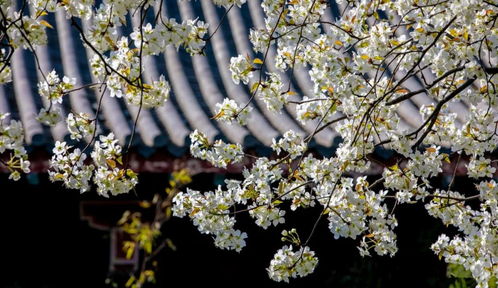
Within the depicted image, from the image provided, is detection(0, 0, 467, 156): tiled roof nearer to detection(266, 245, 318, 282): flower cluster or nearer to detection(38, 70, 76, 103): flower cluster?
detection(266, 245, 318, 282): flower cluster

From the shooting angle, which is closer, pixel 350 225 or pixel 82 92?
pixel 350 225

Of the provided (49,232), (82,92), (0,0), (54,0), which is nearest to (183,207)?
(54,0)

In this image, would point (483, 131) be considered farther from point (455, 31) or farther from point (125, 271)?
point (125, 271)

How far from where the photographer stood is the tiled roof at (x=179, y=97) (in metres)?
3.59

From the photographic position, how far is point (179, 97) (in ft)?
14.0

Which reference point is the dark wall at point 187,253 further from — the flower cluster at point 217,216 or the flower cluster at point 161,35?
the flower cluster at point 161,35

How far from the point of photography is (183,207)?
271 cm

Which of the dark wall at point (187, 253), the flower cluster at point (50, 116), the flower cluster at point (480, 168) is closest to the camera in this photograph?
the flower cluster at point (50, 116)

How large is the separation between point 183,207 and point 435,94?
0.86 m

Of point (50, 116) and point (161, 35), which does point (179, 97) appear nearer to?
point (161, 35)

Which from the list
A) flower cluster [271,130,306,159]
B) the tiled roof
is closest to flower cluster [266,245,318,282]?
flower cluster [271,130,306,159]

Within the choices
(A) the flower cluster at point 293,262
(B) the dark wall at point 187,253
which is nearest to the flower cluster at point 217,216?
(A) the flower cluster at point 293,262

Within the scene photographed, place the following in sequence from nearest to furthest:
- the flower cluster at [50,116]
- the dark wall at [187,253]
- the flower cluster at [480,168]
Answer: the flower cluster at [50,116], the flower cluster at [480,168], the dark wall at [187,253]

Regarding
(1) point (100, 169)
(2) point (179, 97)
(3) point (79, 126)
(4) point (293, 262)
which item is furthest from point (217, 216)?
(2) point (179, 97)
